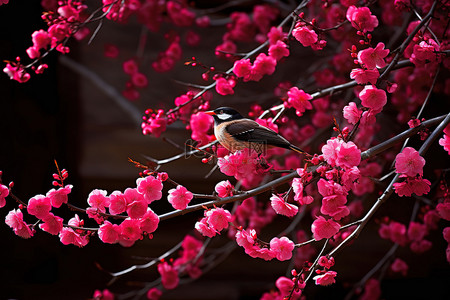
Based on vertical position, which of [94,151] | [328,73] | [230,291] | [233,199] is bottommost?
[230,291]

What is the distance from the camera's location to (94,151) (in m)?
2.54

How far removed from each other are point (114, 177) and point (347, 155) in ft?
6.07

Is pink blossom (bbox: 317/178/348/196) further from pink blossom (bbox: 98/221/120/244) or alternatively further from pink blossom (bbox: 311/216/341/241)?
pink blossom (bbox: 98/221/120/244)

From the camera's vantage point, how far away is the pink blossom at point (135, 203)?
3.10ft

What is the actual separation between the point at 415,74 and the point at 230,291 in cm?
→ 140

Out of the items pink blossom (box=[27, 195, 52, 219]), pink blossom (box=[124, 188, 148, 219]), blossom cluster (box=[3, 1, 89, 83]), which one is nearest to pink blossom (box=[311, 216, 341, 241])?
pink blossom (box=[124, 188, 148, 219])

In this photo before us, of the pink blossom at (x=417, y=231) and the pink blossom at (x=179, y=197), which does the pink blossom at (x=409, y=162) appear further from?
the pink blossom at (x=417, y=231)

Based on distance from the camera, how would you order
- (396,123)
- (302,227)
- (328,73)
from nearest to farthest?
(328,73) → (396,123) → (302,227)

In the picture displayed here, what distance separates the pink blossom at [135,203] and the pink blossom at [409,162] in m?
0.53

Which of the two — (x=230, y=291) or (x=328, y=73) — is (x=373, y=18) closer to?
(x=328, y=73)

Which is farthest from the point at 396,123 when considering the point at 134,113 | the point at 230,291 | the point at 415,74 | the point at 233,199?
the point at 233,199

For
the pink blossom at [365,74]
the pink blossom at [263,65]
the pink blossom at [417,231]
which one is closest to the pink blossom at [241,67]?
the pink blossom at [263,65]

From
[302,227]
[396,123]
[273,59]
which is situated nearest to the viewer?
[273,59]

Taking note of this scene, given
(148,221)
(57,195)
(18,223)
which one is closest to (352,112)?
(148,221)
